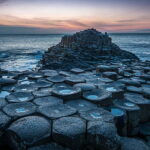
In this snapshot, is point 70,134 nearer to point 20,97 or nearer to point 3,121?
point 3,121

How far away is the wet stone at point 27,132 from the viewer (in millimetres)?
2613

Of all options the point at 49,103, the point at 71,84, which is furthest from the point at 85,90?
the point at 49,103

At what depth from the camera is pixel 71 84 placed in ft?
16.7

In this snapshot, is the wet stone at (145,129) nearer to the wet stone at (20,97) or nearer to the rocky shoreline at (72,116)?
the rocky shoreline at (72,116)

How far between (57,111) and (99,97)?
45.1 inches

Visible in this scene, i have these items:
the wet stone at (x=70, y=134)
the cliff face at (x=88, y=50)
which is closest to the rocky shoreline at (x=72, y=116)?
the wet stone at (x=70, y=134)

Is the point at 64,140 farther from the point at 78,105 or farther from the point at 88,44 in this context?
the point at 88,44

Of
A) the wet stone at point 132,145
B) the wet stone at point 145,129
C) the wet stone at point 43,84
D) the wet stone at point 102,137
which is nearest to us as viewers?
the wet stone at point 102,137

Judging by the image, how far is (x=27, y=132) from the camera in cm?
271

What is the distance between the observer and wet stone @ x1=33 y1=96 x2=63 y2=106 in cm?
372

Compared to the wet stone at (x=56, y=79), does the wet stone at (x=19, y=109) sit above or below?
below

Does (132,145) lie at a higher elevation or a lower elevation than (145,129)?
higher

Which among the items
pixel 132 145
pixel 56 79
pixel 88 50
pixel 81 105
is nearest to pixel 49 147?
pixel 81 105

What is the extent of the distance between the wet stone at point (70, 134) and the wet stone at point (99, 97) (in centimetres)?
104
